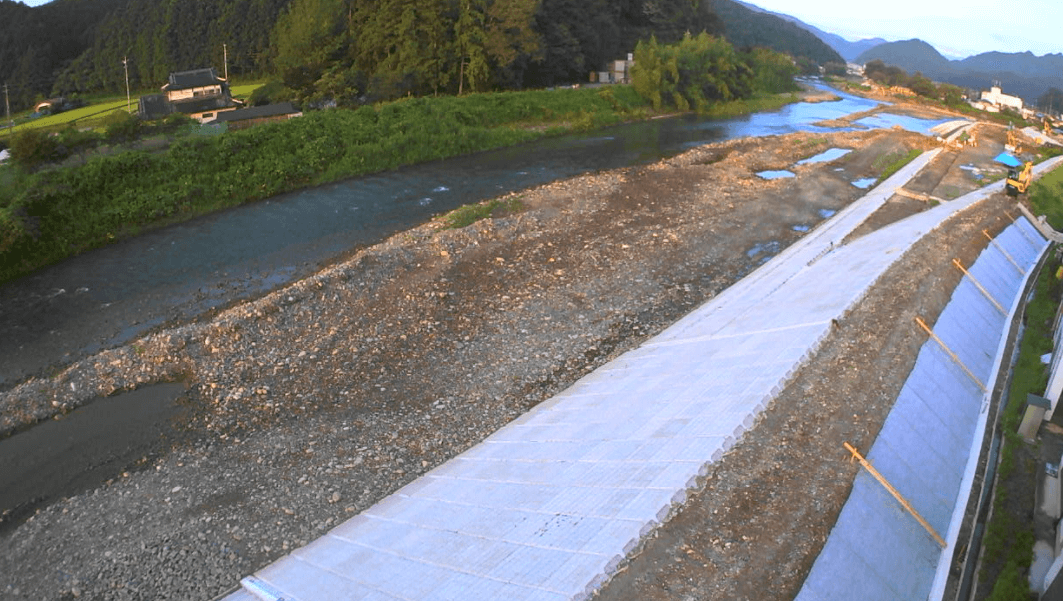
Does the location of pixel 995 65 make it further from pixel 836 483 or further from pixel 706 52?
pixel 836 483

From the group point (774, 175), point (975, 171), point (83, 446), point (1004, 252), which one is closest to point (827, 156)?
point (774, 175)

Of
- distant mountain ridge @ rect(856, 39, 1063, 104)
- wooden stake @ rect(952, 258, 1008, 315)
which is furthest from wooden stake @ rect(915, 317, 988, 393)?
distant mountain ridge @ rect(856, 39, 1063, 104)

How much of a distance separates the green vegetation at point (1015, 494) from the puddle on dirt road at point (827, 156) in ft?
79.6

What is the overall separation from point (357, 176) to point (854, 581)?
28923 millimetres

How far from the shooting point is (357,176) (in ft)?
103

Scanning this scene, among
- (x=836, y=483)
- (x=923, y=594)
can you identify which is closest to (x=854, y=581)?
(x=923, y=594)

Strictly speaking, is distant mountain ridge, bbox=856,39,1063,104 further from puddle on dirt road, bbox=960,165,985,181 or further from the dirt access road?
the dirt access road

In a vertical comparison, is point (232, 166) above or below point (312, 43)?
below

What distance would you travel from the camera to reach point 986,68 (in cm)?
14388

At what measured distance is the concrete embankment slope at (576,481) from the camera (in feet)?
25.3

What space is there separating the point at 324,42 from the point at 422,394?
132 ft

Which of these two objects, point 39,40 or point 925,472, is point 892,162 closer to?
point 925,472

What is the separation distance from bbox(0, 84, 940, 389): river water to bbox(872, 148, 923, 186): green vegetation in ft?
42.3

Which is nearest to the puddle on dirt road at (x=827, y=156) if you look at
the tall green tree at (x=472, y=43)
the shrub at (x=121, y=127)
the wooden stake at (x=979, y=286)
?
the wooden stake at (x=979, y=286)
